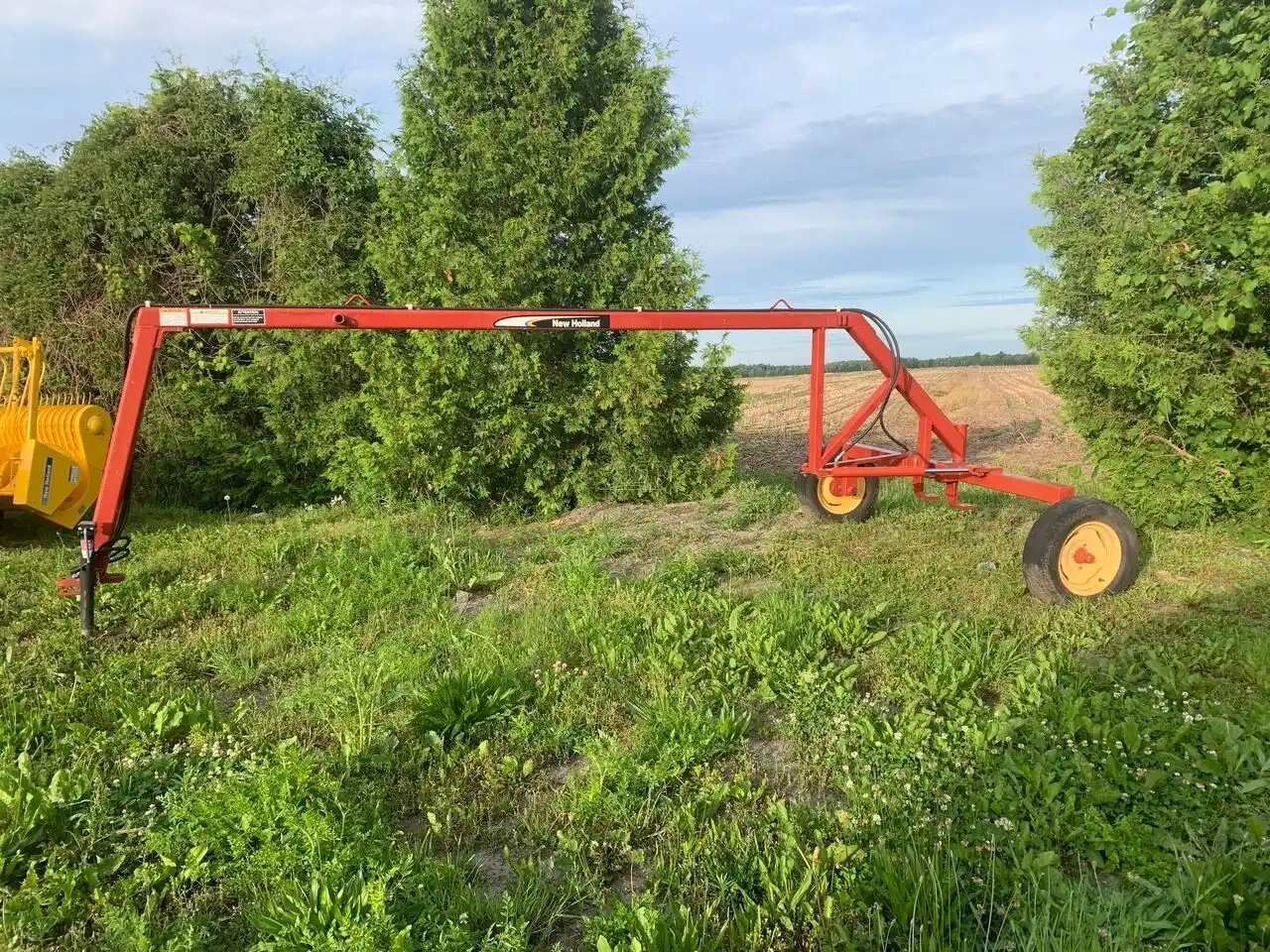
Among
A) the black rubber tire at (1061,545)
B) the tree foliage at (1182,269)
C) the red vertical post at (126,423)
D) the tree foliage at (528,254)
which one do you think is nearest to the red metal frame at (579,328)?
the red vertical post at (126,423)

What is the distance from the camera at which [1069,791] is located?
9.10ft

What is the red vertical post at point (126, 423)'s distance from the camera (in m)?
4.69

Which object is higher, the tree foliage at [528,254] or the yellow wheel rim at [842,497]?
the tree foliage at [528,254]

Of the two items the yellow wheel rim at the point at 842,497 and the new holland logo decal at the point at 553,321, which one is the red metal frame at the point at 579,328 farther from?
the yellow wheel rim at the point at 842,497

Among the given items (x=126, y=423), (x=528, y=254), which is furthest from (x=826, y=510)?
(x=126, y=423)

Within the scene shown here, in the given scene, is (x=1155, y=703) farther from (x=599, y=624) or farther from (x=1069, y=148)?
(x=1069, y=148)

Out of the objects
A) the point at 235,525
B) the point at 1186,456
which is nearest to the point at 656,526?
the point at 235,525

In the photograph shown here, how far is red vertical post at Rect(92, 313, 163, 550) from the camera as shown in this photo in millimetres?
4688

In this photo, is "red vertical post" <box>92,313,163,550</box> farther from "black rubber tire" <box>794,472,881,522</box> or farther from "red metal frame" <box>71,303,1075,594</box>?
"black rubber tire" <box>794,472,881,522</box>

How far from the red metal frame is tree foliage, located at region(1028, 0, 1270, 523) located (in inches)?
74.0

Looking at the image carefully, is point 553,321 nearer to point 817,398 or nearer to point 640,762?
point 817,398

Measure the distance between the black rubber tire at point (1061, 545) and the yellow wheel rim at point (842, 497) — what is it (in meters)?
2.17

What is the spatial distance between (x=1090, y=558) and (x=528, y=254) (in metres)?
6.05

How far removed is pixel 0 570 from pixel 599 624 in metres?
4.88
